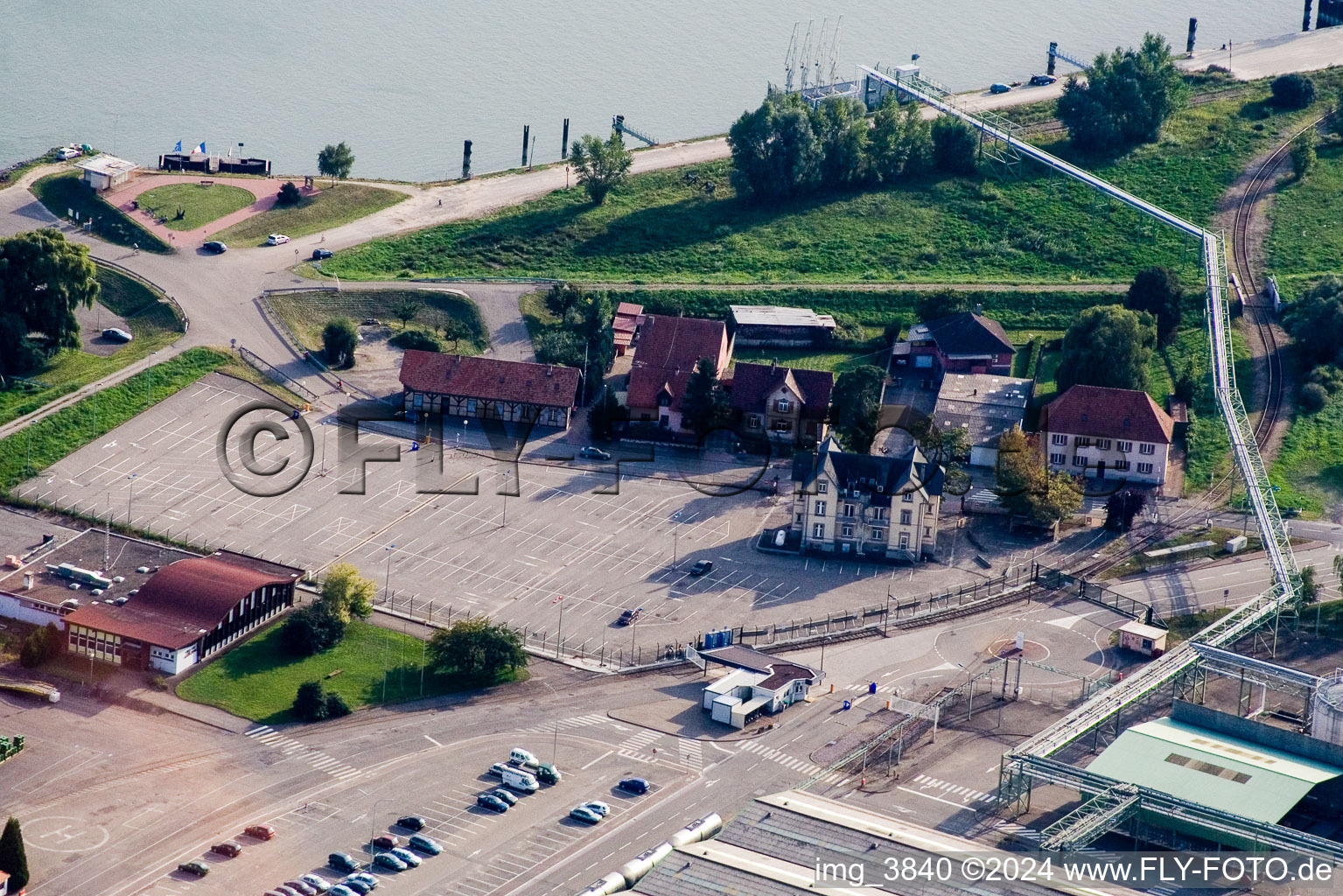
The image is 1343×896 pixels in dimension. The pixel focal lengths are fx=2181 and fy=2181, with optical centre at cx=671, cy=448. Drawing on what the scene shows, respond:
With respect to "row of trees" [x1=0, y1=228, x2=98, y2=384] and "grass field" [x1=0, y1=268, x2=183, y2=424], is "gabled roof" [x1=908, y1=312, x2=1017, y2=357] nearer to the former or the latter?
"grass field" [x1=0, y1=268, x2=183, y2=424]

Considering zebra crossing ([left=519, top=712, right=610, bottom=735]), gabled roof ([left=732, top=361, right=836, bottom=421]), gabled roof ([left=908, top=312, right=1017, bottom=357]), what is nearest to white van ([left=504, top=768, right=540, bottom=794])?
zebra crossing ([left=519, top=712, right=610, bottom=735])

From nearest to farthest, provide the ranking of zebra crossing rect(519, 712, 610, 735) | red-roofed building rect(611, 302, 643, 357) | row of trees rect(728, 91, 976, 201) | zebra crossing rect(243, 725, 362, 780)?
zebra crossing rect(243, 725, 362, 780), zebra crossing rect(519, 712, 610, 735), red-roofed building rect(611, 302, 643, 357), row of trees rect(728, 91, 976, 201)

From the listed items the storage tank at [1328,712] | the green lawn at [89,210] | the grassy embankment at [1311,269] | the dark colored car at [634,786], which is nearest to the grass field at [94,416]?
the green lawn at [89,210]

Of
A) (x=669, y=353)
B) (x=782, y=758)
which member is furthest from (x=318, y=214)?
(x=782, y=758)

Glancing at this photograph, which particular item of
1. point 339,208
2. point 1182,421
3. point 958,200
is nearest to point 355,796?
point 1182,421

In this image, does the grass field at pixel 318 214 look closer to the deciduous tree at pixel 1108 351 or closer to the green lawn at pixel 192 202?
the green lawn at pixel 192 202

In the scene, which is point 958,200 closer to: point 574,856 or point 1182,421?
point 1182,421

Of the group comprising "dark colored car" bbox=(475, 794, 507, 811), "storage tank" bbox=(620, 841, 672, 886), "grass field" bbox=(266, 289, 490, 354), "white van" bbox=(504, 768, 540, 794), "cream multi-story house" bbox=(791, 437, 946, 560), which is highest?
"grass field" bbox=(266, 289, 490, 354)
